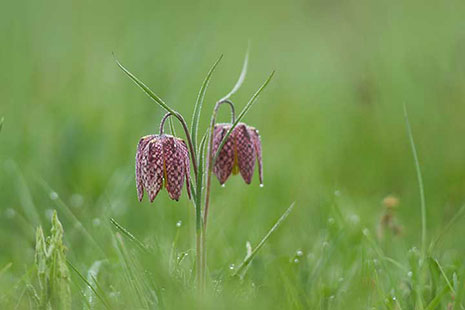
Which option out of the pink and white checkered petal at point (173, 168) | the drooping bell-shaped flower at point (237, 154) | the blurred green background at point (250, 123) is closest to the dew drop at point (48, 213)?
the blurred green background at point (250, 123)

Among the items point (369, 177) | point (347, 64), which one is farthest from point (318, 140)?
point (347, 64)

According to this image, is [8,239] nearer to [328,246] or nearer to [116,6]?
[328,246]

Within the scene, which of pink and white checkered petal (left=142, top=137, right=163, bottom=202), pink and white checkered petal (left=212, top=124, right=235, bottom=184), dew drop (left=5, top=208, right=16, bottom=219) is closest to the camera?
pink and white checkered petal (left=142, top=137, right=163, bottom=202)

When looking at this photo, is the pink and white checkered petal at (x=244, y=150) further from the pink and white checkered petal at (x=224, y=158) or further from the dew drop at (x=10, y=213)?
the dew drop at (x=10, y=213)

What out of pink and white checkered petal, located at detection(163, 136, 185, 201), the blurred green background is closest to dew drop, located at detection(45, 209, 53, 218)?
the blurred green background

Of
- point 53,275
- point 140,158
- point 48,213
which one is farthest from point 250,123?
point 53,275

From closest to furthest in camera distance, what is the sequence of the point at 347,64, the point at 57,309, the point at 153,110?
the point at 57,309 → the point at 153,110 → the point at 347,64

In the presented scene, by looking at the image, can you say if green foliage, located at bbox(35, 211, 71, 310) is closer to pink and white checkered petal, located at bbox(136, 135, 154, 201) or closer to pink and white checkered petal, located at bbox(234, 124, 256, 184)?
pink and white checkered petal, located at bbox(136, 135, 154, 201)
